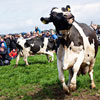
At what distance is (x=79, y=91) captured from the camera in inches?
270

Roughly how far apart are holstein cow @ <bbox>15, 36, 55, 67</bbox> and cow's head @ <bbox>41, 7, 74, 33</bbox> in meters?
8.72

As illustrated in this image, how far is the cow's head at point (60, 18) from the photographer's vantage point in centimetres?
516

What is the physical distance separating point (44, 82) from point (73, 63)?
2.89 m

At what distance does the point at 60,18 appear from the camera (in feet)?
17.1

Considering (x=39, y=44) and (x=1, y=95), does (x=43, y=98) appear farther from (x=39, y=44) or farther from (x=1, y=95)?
(x=39, y=44)

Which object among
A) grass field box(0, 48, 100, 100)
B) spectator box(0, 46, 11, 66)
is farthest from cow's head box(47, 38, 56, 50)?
grass field box(0, 48, 100, 100)

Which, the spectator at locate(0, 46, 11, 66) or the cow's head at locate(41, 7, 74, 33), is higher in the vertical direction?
the cow's head at locate(41, 7, 74, 33)

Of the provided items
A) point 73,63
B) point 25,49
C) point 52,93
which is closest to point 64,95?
point 52,93

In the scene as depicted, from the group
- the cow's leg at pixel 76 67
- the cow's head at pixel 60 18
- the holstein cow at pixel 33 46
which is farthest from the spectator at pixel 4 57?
the cow's head at pixel 60 18

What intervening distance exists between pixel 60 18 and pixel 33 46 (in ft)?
30.2

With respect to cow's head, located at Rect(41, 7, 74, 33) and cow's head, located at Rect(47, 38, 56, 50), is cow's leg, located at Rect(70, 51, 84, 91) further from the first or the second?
cow's head, located at Rect(47, 38, 56, 50)

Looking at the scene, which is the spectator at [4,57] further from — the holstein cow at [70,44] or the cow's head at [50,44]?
the holstein cow at [70,44]

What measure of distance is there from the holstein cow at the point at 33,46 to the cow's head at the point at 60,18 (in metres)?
8.72

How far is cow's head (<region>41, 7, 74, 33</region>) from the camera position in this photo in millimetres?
5164
